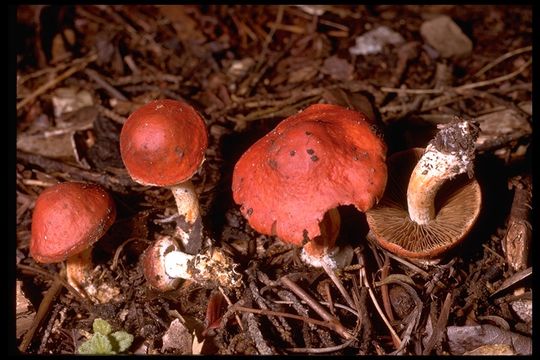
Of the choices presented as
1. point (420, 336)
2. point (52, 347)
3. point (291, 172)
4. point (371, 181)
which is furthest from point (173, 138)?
point (420, 336)

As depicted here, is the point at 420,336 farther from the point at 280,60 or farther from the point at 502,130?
the point at 280,60

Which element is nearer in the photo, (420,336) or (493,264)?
(420,336)

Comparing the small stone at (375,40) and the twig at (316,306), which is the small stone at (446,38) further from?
the twig at (316,306)

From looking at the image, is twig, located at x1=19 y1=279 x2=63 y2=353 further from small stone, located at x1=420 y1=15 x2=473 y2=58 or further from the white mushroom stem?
small stone, located at x1=420 y1=15 x2=473 y2=58

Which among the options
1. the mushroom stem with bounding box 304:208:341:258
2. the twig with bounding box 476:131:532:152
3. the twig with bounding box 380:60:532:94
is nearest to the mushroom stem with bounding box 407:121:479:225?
the mushroom stem with bounding box 304:208:341:258

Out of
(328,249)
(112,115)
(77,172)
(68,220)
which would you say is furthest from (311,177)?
(112,115)

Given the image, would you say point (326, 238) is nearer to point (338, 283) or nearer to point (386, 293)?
point (338, 283)

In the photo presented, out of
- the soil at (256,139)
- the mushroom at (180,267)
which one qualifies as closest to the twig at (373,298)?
the soil at (256,139)
